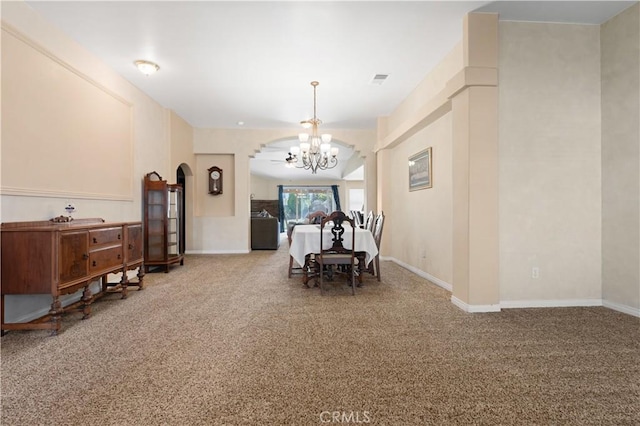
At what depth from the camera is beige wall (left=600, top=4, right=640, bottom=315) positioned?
2.80m

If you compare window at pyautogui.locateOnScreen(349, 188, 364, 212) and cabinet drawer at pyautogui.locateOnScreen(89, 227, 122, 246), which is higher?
window at pyautogui.locateOnScreen(349, 188, 364, 212)

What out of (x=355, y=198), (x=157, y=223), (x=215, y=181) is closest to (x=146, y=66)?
(x=157, y=223)


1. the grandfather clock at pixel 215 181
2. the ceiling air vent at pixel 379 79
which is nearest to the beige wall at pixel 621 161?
the ceiling air vent at pixel 379 79

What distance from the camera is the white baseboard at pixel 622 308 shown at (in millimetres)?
2780

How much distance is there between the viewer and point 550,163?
3041 mm

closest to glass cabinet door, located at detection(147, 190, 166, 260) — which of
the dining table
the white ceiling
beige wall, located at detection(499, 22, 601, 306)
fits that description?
the white ceiling

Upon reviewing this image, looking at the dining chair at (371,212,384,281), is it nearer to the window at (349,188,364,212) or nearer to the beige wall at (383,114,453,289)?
the beige wall at (383,114,453,289)

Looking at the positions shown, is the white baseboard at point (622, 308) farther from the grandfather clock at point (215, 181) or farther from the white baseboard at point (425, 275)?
the grandfather clock at point (215, 181)

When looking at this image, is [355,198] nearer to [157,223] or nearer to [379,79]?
[379,79]

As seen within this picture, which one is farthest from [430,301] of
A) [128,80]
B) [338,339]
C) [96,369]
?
[128,80]

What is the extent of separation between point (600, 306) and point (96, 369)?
4.38m

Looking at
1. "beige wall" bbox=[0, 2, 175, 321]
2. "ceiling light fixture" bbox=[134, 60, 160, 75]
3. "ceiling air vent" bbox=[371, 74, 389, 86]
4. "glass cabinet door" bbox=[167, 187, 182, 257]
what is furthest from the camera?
"glass cabinet door" bbox=[167, 187, 182, 257]
